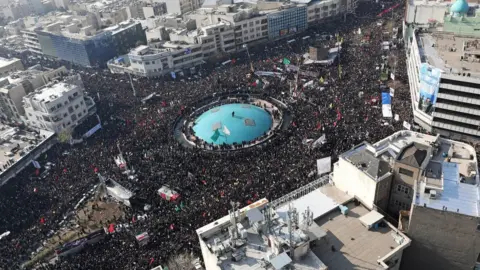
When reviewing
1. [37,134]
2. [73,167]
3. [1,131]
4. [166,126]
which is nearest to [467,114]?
[166,126]

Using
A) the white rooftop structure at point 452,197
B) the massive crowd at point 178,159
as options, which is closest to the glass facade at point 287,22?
the massive crowd at point 178,159

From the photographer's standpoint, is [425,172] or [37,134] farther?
[37,134]

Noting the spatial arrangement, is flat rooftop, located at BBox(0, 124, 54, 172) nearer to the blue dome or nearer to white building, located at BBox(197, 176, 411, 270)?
white building, located at BBox(197, 176, 411, 270)

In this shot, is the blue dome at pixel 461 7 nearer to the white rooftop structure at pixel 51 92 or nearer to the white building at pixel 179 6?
the white rooftop structure at pixel 51 92

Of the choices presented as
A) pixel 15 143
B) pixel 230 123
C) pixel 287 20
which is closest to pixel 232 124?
pixel 230 123

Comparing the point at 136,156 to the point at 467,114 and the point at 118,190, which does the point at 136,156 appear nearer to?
the point at 118,190
